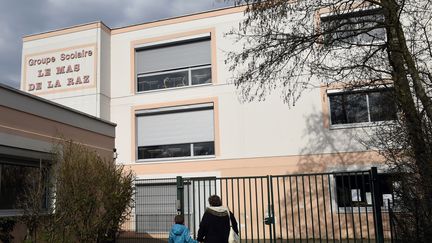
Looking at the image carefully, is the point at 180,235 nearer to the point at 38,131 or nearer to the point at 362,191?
the point at 38,131

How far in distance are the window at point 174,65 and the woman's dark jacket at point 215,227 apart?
1143 centimetres

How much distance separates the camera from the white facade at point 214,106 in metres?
16.3

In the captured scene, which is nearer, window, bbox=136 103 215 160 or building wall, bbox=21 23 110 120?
window, bbox=136 103 215 160

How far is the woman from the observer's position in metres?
7.14

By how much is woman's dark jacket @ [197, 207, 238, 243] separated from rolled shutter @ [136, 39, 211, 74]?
11.8m

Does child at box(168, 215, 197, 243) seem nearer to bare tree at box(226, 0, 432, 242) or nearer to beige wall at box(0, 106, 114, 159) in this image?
bare tree at box(226, 0, 432, 242)

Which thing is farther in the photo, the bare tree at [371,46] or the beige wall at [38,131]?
the beige wall at [38,131]

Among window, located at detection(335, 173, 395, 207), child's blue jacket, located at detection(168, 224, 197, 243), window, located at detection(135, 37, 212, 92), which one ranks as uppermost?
window, located at detection(135, 37, 212, 92)

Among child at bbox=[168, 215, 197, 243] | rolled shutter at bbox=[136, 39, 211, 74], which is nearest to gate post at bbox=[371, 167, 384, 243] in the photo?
child at bbox=[168, 215, 197, 243]

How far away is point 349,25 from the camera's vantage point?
8.06 meters

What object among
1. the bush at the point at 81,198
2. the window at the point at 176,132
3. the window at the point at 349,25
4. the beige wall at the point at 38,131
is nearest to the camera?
the window at the point at 349,25

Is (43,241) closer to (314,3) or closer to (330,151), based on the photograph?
(314,3)

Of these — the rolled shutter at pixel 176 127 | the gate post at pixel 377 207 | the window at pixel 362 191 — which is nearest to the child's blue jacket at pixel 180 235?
the window at pixel 362 191

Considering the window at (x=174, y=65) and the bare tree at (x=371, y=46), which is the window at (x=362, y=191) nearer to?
the bare tree at (x=371, y=46)
